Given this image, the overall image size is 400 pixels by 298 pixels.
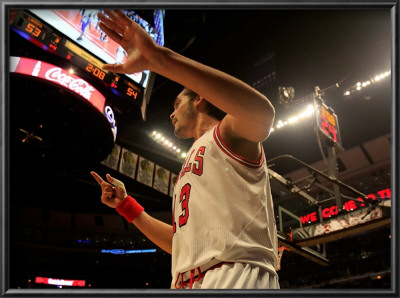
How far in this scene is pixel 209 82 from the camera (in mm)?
1289

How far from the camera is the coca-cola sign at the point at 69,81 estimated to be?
208 inches

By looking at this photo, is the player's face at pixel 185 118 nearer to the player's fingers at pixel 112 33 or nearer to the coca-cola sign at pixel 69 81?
the player's fingers at pixel 112 33

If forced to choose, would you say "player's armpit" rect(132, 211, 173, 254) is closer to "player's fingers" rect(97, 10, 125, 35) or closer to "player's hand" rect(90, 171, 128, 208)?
"player's hand" rect(90, 171, 128, 208)

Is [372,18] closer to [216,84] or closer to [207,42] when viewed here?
[216,84]

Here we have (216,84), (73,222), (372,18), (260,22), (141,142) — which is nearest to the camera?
(216,84)

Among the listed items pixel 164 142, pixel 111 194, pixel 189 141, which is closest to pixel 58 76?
pixel 189 141

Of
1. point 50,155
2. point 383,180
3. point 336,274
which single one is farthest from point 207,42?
point 336,274

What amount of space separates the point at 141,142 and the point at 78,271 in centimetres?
735

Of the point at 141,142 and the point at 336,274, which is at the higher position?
the point at 141,142

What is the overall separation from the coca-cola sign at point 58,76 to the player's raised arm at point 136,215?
11.8 feet

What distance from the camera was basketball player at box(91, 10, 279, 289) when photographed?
130 cm

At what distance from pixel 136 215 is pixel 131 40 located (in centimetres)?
93

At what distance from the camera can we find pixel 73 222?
1686cm

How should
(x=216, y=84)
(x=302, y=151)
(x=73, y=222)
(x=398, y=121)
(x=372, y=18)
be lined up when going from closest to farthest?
(x=216, y=84)
(x=398, y=121)
(x=372, y=18)
(x=302, y=151)
(x=73, y=222)
